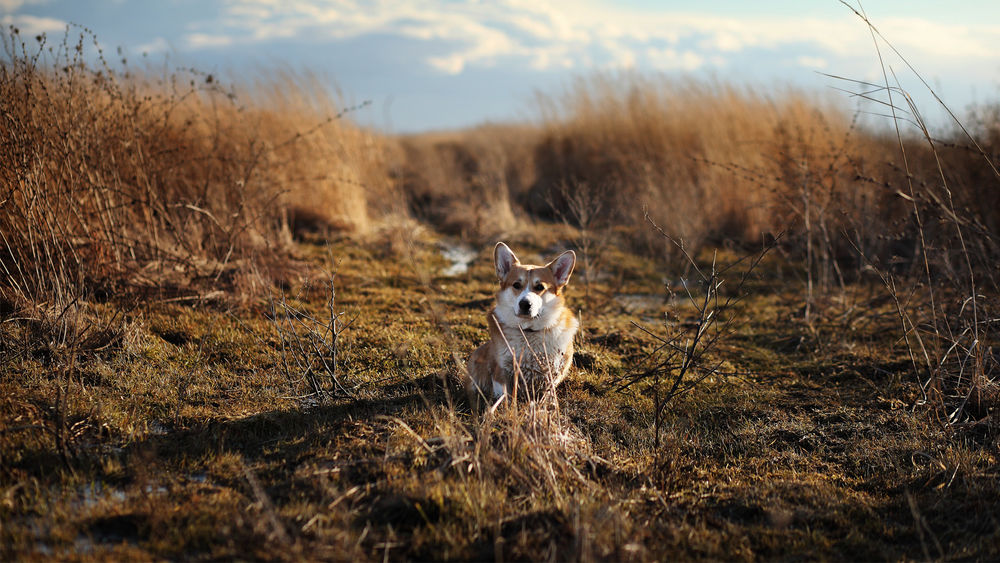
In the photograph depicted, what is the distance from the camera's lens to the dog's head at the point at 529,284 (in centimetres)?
402

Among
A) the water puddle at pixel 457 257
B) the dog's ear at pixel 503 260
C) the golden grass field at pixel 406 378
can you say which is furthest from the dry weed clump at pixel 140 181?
the dog's ear at pixel 503 260

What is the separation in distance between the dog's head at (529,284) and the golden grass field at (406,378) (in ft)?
1.76

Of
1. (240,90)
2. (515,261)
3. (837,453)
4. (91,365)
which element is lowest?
(837,453)

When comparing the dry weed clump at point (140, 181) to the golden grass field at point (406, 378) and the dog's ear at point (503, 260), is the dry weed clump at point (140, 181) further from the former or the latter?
the dog's ear at point (503, 260)

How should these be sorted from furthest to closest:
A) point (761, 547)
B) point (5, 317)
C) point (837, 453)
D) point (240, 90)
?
point (240, 90) → point (5, 317) → point (837, 453) → point (761, 547)

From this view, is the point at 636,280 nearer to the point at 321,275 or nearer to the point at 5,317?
the point at 321,275

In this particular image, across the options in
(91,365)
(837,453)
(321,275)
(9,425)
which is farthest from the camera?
(321,275)

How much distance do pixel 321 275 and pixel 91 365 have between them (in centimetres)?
288

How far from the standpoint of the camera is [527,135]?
17.5m

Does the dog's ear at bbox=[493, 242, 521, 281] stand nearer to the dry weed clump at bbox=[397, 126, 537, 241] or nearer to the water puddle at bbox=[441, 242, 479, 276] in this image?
the water puddle at bbox=[441, 242, 479, 276]

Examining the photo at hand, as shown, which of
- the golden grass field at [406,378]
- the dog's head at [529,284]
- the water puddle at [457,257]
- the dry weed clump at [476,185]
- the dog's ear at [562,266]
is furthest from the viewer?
the dry weed clump at [476,185]

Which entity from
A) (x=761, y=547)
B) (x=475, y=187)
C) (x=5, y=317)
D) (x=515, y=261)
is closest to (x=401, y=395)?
(x=515, y=261)

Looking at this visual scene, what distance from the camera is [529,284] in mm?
4152

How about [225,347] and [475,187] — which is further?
[475,187]
